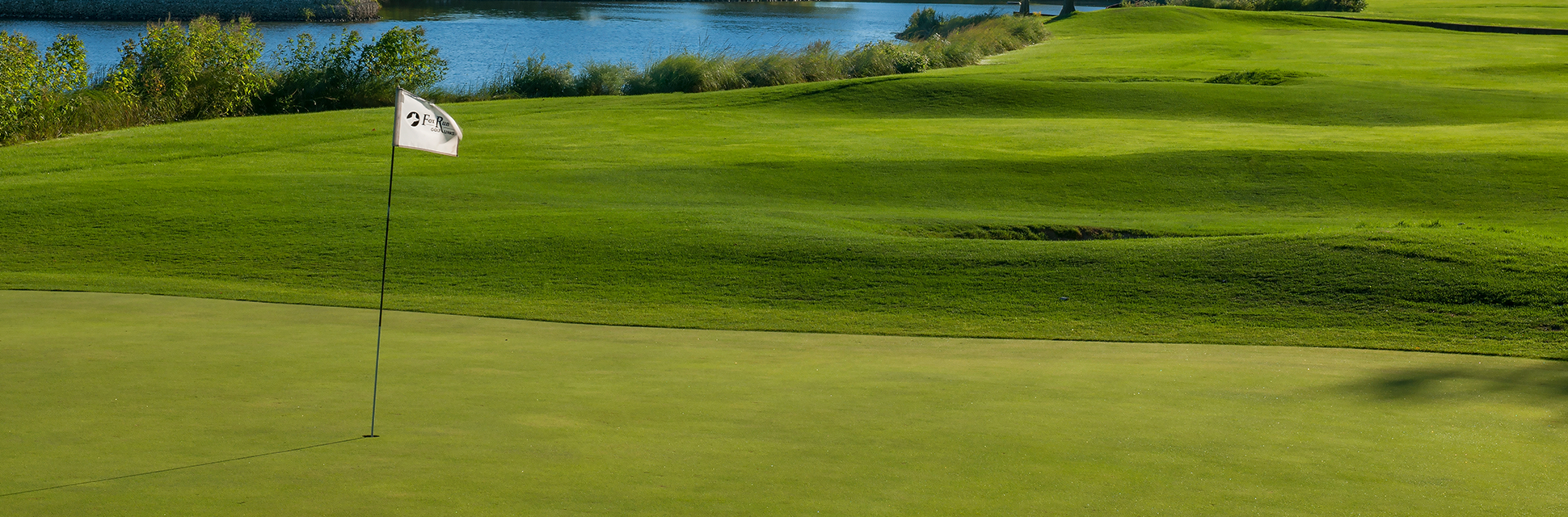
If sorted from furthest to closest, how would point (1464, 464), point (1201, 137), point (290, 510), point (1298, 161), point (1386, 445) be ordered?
point (1201, 137), point (1298, 161), point (1386, 445), point (1464, 464), point (290, 510)

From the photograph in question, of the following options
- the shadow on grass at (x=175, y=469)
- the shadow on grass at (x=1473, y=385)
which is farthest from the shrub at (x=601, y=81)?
the shadow on grass at (x=175, y=469)

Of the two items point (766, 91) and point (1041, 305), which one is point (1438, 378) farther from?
point (766, 91)

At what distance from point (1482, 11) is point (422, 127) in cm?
6768

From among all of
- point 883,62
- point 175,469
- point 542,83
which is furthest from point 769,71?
point 175,469

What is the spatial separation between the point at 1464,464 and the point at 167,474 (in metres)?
5.42

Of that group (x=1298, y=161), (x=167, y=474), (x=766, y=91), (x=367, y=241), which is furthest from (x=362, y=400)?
(x=766, y=91)

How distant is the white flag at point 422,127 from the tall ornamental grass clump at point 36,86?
17679mm

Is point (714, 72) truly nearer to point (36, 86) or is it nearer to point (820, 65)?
point (820, 65)

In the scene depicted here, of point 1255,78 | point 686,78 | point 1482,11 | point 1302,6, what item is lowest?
point 686,78

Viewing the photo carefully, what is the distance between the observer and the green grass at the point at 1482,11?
54.0 metres

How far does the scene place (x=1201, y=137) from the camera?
2048 cm

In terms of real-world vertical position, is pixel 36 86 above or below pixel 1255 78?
below

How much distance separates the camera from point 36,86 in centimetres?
2145

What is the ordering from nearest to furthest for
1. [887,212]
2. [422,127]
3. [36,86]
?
1. [422,127]
2. [887,212]
3. [36,86]
